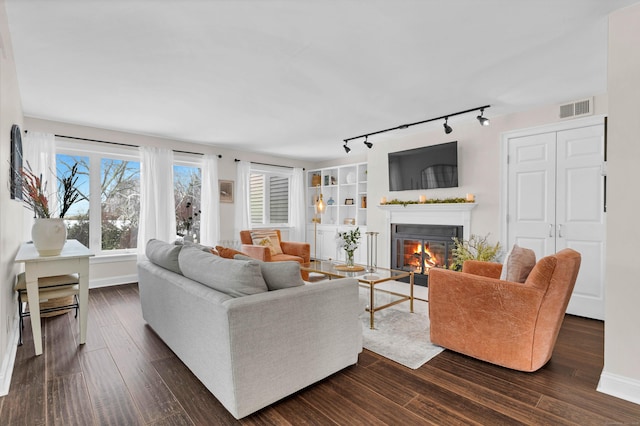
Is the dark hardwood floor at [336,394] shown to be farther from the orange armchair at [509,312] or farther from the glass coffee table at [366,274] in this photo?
the glass coffee table at [366,274]

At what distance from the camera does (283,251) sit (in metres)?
5.63

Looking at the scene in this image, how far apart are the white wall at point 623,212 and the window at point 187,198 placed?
5612mm

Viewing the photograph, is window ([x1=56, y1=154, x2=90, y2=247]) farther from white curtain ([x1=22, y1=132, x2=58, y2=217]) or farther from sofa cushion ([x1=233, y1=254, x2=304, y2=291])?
sofa cushion ([x1=233, y1=254, x2=304, y2=291])

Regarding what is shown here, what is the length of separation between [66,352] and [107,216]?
2911 mm

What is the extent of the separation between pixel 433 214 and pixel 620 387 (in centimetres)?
309

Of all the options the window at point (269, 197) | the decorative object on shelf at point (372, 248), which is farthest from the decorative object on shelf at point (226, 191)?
the decorative object on shelf at point (372, 248)

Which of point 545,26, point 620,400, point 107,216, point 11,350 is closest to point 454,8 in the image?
point 545,26

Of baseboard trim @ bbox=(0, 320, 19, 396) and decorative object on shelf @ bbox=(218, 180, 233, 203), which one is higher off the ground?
decorative object on shelf @ bbox=(218, 180, 233, 203)

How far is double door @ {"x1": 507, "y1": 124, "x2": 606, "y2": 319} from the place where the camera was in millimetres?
3494

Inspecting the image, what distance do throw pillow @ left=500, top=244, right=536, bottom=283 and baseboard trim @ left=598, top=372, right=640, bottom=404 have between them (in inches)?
29.6

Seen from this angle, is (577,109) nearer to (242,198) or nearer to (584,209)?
(584,209)

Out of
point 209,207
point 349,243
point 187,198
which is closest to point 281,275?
point 349,243

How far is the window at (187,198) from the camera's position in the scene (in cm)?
570

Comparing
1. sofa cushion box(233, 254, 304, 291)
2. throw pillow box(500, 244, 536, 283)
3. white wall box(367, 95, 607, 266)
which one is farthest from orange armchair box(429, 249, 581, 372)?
white wall box(367, 95, 607, 266)
